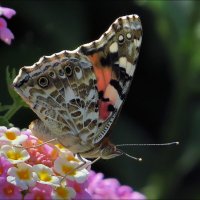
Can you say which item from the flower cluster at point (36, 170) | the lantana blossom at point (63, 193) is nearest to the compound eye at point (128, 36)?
the flower cluster at point (36, 170)

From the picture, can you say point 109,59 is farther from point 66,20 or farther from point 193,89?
point 66,20

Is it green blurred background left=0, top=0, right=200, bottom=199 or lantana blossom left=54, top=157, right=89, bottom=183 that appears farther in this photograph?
green blurred background left=0, top=0, right=200, bottom=199

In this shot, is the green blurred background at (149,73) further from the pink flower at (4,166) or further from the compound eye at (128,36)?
the pink flower at (4,166)

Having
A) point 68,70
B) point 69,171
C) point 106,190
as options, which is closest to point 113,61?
point 68,70

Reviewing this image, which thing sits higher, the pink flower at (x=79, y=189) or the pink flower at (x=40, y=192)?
the pink flower at (x=40, y=192)

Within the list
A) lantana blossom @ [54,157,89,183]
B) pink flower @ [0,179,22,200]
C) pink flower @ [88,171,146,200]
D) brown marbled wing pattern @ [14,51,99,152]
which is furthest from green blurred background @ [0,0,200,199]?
pink flower @ [0,179,22,200]

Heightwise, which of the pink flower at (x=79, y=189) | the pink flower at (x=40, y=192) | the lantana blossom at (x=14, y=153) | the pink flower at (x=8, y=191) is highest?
the lantana blossom at (x=14, y=153)

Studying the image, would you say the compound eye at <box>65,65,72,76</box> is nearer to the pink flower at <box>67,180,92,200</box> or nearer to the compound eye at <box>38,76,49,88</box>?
the compound eye at <box>38,76,49,88</box>

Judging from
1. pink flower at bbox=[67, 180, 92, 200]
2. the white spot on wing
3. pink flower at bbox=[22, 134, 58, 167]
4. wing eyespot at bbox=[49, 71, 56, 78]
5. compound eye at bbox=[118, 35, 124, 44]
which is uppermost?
compound eye at bbox=[118, 35, 124, 44]

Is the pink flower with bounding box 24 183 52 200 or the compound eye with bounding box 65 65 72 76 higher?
the compound eye with bounding box 65 65 72 76
